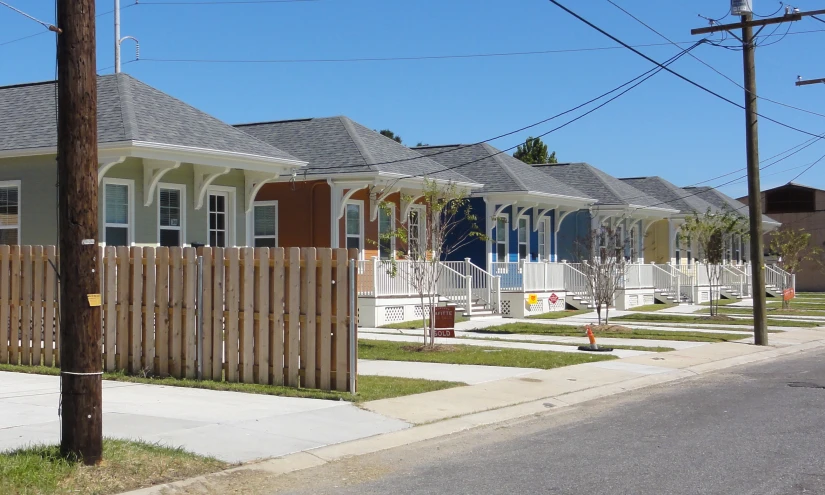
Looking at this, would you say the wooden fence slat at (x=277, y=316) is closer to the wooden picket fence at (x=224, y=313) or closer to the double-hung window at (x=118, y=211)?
the wooden picket fence at (x=224, y=313)

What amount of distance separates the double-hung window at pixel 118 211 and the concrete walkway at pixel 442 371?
6193 mm

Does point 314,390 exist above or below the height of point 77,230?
below

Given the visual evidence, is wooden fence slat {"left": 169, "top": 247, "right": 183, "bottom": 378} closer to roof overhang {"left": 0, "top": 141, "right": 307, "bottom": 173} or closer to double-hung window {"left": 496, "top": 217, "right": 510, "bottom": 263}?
roof overhang {"left": 0, "top": 141, "right": 307, "bottom": 173}

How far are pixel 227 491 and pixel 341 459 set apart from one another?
1.64 meters

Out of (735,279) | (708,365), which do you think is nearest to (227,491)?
(708,365)

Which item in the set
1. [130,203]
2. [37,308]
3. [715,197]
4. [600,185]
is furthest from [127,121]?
[715,197]

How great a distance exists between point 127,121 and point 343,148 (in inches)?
343

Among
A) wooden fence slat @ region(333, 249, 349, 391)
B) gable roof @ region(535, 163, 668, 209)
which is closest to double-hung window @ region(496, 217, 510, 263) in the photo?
gable roof @ region(535, 163, 668, 209)

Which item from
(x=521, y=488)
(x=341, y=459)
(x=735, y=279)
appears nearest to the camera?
(x=521, y=488)

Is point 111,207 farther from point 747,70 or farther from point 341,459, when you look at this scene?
point 747,70

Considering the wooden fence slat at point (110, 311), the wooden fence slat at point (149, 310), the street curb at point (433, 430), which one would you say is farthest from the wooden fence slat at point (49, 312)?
the street curb at point (433, 430)

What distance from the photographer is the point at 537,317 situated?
2972 centimetres

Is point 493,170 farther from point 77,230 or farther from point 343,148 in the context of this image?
point 77,230

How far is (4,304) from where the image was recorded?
14992 mm
